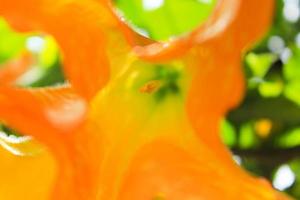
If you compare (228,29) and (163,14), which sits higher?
(163,14)

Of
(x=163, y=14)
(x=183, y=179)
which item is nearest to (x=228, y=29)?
(x=183, y=179)

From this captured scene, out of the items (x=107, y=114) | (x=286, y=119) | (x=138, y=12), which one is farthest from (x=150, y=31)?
(x=107, y=114)

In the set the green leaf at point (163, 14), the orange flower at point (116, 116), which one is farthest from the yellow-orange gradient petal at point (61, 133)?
the green leaf at point (163, 14)

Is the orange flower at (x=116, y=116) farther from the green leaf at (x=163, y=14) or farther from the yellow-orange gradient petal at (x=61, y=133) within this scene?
the green leaf at (x=163, y=14)

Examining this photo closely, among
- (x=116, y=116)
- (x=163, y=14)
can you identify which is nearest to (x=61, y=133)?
(x=116, y=116)

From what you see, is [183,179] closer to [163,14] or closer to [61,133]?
[61,133]

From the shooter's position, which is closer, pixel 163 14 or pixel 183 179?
pixel 183 179

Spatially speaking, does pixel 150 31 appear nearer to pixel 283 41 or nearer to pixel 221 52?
pixel 283 41

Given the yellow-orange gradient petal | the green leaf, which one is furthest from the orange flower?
the green leaf
